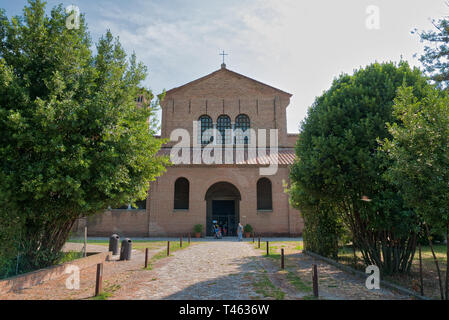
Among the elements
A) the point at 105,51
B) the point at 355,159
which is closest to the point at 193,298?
the point at 355,159

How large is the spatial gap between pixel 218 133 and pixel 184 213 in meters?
7.97

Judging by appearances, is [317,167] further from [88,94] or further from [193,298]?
[88,94]

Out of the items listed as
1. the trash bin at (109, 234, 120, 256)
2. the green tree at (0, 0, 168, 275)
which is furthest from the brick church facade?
the green tree at (0, 0, 168, 275)

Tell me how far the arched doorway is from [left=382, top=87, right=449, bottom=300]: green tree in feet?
60.2

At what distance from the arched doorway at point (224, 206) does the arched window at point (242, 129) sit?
13.9 feet

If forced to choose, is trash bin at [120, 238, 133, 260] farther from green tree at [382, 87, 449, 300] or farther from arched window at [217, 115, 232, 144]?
arched window at [217, 115, 232, 144]

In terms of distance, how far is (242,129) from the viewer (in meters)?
26.1

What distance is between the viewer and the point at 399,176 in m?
5.66

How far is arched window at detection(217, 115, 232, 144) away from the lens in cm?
2586

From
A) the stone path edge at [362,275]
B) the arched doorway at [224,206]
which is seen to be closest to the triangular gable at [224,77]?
the arched doorway at [224,206]

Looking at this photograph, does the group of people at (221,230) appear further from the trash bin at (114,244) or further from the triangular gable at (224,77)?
the triangular gable at (224,77)

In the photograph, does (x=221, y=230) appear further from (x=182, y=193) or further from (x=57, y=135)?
(x=57, y=135)

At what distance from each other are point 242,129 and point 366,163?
61.4 feet

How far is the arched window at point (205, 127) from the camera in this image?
85.2ft
